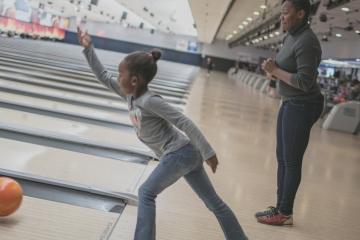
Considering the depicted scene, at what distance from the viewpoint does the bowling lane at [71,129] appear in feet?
17.0

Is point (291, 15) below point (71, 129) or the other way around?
the other way around

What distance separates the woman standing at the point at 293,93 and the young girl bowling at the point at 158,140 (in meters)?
0.92

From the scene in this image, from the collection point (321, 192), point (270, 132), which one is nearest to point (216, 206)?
point (321, 192)

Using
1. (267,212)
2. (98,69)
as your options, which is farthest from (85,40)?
(267,212)

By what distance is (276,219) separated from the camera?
3.46 m

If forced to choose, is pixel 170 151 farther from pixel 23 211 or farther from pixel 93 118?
pixel 93 118

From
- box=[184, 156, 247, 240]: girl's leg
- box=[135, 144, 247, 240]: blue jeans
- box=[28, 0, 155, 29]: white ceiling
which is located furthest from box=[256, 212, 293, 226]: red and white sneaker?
box=[28, 0, 155, 29]: white ceiling

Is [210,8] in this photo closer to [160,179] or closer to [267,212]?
[267,212]

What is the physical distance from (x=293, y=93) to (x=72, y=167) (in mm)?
1813

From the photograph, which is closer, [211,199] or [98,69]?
[211,199]

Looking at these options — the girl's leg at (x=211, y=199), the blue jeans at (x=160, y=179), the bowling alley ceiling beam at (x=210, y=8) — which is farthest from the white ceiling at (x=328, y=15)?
the blue jeans at (x=160, y=179)

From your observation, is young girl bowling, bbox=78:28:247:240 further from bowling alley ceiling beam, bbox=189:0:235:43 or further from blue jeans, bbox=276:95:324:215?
bowling alley ceiling beam, bbox=189:0:235:43

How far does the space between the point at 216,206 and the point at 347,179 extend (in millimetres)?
3334

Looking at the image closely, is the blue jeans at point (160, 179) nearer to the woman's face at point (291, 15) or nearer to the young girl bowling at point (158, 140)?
the young girl bowling at point (158, 140)
